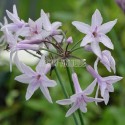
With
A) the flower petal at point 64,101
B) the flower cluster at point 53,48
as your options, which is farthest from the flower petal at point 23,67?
the flower petal at point 64,101

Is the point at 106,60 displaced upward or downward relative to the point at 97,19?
downward

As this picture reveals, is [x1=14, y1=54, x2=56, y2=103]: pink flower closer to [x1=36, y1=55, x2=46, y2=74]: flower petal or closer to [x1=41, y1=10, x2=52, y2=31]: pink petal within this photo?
[x1=36, y1=55, x2=46, y2=74]: flower petal

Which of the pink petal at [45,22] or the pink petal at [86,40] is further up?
the pink petal at [45,22]

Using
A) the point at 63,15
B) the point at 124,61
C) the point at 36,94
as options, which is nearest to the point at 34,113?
the point at 36,94

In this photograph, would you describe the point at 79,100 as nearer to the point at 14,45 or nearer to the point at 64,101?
the point at 64,101

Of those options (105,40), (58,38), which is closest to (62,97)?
(58,38)

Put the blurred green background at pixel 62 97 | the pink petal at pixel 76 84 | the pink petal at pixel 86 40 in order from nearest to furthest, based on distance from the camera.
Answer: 1. the pink petal at pixel 86 40
2. the pink petal at pixel 76 84
3. the blurred green background at pixel 62 97

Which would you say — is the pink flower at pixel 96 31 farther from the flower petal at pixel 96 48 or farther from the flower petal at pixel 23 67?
the flower petal at pixel 23 67

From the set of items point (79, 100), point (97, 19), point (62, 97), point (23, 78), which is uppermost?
point (97, 19)
